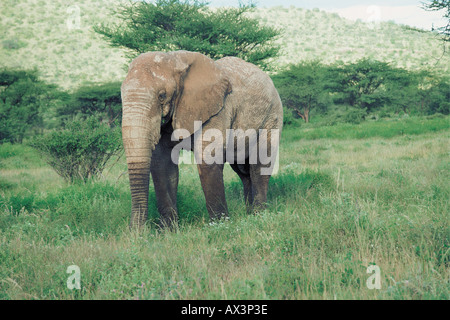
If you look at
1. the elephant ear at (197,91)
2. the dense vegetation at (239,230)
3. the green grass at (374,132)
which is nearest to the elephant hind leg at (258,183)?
the dense vegetation at (239,230)

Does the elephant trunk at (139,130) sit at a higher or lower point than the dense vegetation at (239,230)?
higher

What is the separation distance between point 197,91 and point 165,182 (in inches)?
47.9

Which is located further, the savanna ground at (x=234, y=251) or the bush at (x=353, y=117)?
the bush at (x=353, y=117)

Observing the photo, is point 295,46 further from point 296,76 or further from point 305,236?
point 305,236

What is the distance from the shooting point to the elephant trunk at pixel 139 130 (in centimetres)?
394

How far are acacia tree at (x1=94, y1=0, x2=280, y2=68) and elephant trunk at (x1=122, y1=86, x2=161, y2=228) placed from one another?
13.9 metres

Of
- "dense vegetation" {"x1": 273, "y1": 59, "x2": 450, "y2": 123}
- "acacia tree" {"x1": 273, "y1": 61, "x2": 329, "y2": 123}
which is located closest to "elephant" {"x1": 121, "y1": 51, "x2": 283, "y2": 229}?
"dense vegetation" {"x1": 273, "y1": 59, "x2": 450, "y2": 123}

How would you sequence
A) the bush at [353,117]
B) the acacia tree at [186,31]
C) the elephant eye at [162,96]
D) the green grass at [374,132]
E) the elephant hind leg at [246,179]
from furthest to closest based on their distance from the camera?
the bush at [353,117] < the acacia tree at [186,31] < the green grass at [374,132] < the elephant hind leg at [246,179] < the elephant eye at [162,96]

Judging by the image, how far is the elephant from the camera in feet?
13.1

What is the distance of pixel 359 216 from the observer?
12.8 ft

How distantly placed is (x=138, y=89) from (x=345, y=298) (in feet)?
8.84

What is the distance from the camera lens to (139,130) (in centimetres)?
394

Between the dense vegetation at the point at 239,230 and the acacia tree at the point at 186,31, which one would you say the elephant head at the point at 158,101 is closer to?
the dense vegetation at the point at 239,230
